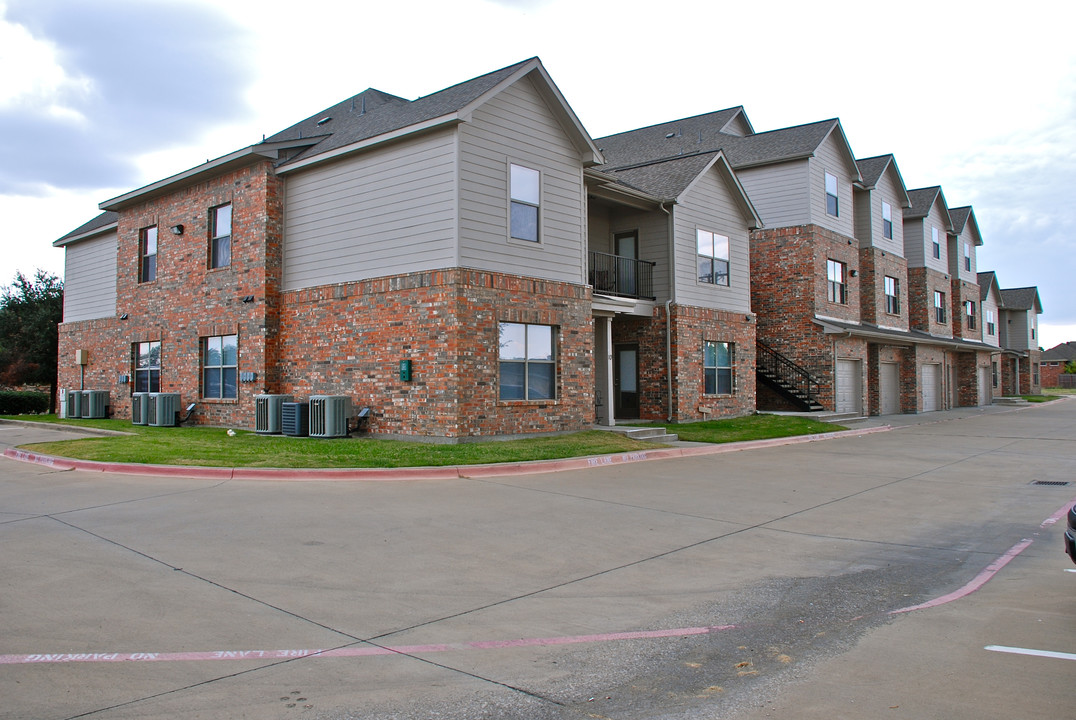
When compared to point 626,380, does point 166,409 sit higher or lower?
lower

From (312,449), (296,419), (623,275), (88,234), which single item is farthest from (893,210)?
(88,234)

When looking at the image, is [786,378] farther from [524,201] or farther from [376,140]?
[376,140]

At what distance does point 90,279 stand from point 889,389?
3096 cm

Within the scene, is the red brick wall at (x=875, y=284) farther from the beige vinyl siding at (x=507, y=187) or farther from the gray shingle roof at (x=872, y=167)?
the beige vinyl siding at (x=507, y=187)

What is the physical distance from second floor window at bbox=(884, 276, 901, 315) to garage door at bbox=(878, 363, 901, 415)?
265cm

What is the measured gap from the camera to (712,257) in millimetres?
22859

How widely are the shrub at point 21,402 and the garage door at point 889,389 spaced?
32.2 metres

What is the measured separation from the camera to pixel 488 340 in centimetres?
1511

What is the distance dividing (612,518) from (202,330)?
14.6 meters

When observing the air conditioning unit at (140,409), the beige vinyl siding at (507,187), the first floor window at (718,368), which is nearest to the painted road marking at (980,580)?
the beige vinyl siding at (507,187)

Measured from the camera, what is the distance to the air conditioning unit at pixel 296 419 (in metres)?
16.3

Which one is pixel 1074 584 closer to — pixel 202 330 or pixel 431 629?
pixel 431 629

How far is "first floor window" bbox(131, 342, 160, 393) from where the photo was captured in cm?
2144

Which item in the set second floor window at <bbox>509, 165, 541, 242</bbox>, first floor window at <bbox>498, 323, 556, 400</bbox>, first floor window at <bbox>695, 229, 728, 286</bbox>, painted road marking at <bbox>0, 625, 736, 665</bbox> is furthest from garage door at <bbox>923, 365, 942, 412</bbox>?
painted road marking at <bbox>0, 625, 736, 665</bbox>
